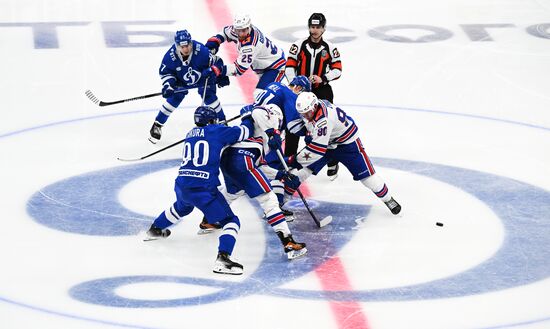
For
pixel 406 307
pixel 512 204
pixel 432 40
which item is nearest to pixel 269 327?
pixel 406 307

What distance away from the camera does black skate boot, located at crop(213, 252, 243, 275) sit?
639 centimetres

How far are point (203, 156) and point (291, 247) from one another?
771mm

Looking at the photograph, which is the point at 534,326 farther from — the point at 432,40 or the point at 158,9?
the point at 158,9

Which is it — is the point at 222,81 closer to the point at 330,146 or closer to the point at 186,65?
the point at 186,65

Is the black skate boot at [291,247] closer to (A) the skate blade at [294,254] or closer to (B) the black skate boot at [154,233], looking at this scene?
(A) the skate blade at [294,254]

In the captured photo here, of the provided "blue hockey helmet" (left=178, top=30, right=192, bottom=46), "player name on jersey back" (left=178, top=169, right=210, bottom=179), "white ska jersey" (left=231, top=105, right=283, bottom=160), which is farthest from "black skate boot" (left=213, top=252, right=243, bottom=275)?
"blue hockey helmet" (left=178, top=30, right=192, bottom=46)

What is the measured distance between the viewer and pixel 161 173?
317 inches

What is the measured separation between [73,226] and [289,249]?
1458mm

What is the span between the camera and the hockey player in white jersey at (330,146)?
22.6 ft

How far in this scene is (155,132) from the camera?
28.5ft

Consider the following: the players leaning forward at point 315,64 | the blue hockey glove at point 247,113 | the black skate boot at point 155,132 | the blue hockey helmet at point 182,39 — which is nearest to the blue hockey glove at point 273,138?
the blue hockey glove at point 247,113

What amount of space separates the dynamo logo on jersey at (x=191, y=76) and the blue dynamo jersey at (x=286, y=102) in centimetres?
118

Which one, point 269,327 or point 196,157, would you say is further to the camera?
point 196,157

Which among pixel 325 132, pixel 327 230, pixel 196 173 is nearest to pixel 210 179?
pixel 196 173
